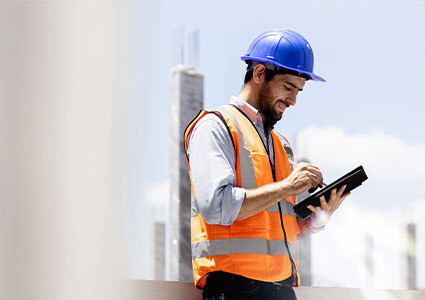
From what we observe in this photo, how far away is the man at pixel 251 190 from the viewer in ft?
4.46

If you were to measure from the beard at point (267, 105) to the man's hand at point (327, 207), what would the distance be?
0.97 ft

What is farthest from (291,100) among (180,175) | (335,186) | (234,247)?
(180,175)

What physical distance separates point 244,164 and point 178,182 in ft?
20.1

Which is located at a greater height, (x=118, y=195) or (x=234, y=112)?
(x=234, y=112)

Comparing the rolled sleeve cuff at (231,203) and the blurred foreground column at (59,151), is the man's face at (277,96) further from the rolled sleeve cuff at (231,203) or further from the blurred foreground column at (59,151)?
the blurred foreground column at (59,151)

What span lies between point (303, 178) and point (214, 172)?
25cm

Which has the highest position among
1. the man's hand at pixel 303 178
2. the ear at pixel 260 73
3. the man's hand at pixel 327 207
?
the ear at pixel 260 73

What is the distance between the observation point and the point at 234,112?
1.56m

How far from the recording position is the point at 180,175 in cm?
747

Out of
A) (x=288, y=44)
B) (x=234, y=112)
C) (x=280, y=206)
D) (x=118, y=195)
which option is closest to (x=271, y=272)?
(x=280, y=206)

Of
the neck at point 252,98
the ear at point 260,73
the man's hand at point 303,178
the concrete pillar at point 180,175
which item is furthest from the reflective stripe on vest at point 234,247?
the concrete pillar at point 180,175

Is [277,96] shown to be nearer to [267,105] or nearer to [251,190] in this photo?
[267,105]

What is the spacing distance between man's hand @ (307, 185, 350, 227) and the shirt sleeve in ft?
1.00

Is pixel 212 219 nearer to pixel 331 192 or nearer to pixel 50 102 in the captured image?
pixel 331 192
